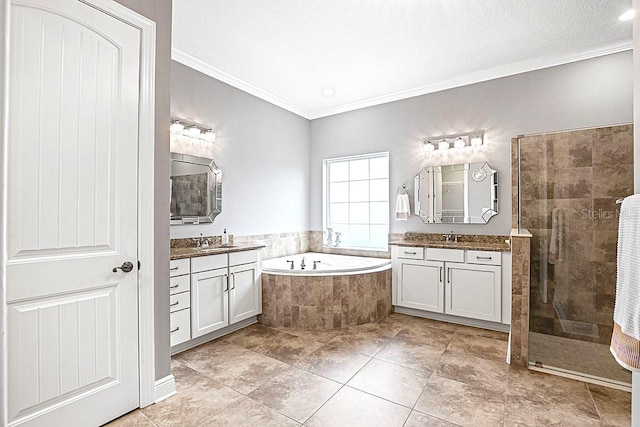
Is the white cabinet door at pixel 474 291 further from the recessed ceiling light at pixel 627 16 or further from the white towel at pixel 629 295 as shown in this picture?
the recessed ceiling light at pixel 627 16

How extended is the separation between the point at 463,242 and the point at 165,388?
3278 millimetres

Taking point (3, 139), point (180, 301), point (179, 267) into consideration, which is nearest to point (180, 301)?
point (180, 301)

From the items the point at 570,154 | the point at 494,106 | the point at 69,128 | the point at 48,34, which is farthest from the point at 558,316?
the point at 48,34

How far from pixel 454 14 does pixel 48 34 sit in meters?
2.74

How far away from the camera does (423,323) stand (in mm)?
3480

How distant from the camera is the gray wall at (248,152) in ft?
10.8

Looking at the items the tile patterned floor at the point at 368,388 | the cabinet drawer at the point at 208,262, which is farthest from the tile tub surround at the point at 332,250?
the cabinet drawer at the point at 208,262

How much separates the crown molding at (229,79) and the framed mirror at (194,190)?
0.96 m

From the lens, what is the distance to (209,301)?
291 cm

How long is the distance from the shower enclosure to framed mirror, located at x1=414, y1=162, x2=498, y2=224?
0.70 meters

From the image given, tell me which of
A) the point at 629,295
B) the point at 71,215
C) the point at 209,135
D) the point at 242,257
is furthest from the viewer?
the point at 209,135

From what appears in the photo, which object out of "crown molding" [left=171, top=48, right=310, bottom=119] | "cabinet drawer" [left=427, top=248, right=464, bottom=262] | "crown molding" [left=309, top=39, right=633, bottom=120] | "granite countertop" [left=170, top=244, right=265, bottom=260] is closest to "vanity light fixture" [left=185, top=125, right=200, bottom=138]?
"crown molding" [left=171, top=48, right=310, bottom=119]

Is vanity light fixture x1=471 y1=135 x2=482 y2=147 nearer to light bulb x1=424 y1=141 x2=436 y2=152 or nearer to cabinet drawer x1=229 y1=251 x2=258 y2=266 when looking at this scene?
light bulb x1=424 y1=141 x2=436 y2=152

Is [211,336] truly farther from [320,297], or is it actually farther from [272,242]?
[272,242]
